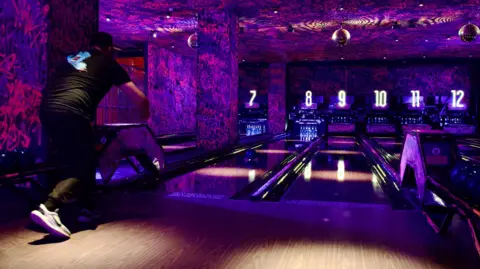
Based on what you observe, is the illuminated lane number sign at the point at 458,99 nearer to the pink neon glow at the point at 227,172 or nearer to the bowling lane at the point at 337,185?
the bowling lane at the point at 337,185

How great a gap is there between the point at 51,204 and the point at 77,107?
1.83 feet

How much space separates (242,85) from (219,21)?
9.63 meters

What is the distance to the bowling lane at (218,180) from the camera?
3.85 meters

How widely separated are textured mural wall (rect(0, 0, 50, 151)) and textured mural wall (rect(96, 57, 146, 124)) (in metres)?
9.40

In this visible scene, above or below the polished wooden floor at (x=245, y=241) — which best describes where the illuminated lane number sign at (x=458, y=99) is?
above

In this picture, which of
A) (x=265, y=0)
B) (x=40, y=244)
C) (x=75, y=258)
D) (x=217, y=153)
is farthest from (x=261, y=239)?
(x=265, y=0)

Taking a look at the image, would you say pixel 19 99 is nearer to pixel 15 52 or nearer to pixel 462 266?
pixel 15 52

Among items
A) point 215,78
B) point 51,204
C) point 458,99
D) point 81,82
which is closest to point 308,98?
point 458,99

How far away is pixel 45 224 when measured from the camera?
2170mm

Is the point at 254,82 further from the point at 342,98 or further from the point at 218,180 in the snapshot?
the point at 218,180

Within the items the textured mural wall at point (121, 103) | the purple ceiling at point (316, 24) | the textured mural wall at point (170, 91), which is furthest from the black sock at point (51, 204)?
the textured mural wall at point (121, 103)

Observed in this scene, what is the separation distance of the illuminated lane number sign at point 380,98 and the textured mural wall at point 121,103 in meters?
8.69

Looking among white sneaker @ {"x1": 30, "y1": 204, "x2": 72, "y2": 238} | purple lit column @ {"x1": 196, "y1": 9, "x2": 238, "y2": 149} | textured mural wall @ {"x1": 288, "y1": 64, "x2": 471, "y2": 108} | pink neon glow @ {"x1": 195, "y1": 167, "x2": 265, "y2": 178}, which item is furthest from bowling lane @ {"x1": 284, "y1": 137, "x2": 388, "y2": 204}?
textured mural wall @ {"x1": 288, "y1": 64, "x2": 471, "y2": 108}

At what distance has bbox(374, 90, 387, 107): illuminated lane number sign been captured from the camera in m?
15.9
